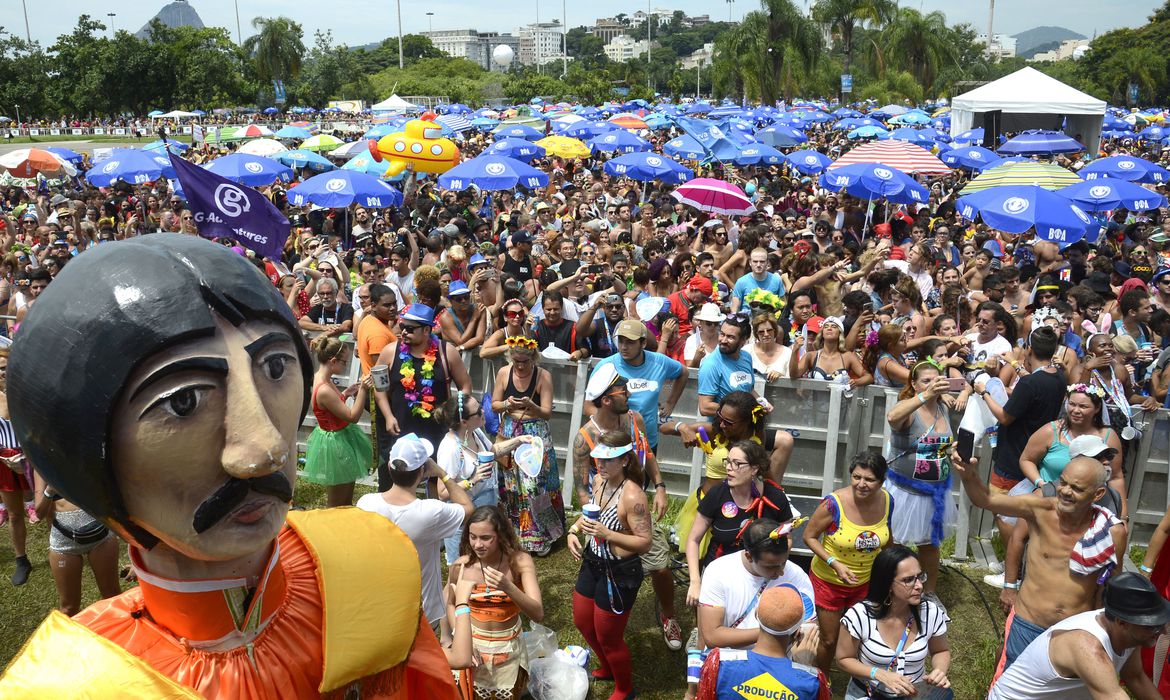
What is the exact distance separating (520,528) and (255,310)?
5.03 metres

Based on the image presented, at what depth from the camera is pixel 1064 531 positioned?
4.63m

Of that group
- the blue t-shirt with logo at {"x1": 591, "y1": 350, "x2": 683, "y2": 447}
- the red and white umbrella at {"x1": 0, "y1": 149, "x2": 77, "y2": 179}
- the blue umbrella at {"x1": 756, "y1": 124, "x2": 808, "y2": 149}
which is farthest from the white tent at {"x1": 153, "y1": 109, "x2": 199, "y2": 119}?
the blue t-shirt with logo at {"x1": 591, "y1": 350, "x2": 683, "y2": 447}

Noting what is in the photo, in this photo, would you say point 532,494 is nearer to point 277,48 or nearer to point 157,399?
point 157,399

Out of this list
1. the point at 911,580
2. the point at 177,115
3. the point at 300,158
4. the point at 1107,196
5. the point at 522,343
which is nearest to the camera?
the point at 911,580

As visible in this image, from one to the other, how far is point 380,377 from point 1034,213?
7315 mm

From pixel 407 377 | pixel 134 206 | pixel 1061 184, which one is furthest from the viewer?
pixel 134 206

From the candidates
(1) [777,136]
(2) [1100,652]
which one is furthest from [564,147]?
(2) [1100,652]

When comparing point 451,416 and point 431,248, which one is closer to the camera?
point 451,416

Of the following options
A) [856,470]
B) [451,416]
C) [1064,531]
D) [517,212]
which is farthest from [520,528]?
[517,212]

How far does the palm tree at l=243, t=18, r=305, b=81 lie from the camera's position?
221ft

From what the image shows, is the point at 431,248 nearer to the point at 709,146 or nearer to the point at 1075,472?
the point at 709,146

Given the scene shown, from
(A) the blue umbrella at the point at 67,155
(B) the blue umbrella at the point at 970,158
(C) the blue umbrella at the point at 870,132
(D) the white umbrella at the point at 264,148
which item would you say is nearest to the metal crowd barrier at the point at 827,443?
(D) the white umbrella at the point at 264,148

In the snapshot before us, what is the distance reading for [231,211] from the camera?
7910mm

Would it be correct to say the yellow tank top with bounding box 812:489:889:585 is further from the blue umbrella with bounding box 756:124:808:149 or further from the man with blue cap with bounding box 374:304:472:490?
the blue umbrella with bounding box 756:124:808:149
